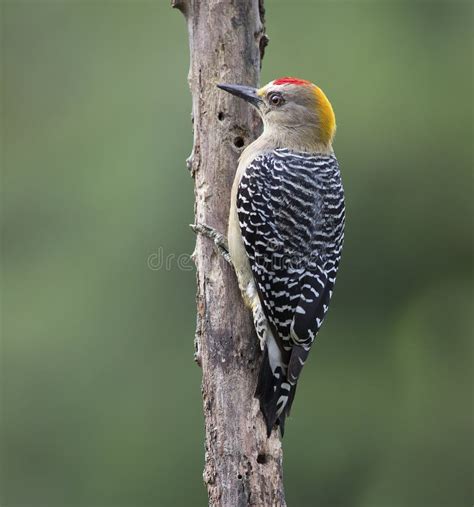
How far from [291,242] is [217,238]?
492 mm

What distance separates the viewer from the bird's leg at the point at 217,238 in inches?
218

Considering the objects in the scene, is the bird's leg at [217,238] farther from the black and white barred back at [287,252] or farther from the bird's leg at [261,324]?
the bird's leg at [261,324]

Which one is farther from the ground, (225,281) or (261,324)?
(225,281)

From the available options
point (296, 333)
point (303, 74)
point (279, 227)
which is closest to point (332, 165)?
point (279, 227)

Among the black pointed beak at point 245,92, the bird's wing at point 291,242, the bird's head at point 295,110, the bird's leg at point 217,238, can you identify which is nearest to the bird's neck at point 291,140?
the bird's head at point 295,110

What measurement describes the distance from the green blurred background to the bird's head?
2.48m

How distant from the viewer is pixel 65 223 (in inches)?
402

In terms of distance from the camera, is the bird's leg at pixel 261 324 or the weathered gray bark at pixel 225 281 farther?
the bird's leg at pixel 261 324

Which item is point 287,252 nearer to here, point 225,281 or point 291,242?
point 291,242

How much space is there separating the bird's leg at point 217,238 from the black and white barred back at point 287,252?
177 mm

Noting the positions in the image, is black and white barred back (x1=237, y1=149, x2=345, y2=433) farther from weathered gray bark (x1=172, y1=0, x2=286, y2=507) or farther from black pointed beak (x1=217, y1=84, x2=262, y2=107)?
black pointed beak (x1=217, y1=84, x2=262, y2=107)

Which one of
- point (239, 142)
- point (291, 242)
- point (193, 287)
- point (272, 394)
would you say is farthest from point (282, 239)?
point (193, 287)

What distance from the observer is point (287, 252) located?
5.41 meters

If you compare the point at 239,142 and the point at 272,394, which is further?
the point at 239,142
